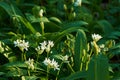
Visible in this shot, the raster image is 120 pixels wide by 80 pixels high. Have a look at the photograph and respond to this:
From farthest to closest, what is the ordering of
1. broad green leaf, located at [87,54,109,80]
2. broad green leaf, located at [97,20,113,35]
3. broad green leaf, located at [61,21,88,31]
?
broad green leaf, located at [97,20,113,35] < broad green leaf, located at [61,21,88,31] < broad green leaf, located at [87,54,109,80]

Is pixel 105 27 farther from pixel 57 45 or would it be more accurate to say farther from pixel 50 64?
pixel 50 64

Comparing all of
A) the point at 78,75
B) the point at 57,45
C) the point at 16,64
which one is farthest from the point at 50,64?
the point at 57,45

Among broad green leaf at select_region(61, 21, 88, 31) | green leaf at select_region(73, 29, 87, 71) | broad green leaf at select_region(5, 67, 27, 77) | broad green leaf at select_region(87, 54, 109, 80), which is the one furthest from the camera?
broad green leaf at select_region(61, 21, 88, 31)

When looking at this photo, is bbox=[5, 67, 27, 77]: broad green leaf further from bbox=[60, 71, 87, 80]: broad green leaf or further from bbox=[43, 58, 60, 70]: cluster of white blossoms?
bbox=[60, 71, 87, 80]: broad green leaf

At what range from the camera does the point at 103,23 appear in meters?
3.82

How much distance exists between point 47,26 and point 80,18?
37 cm

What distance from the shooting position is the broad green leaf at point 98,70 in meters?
2.51

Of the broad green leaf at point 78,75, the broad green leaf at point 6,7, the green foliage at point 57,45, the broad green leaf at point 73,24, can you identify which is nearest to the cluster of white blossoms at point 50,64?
the green foliage at point 57,45

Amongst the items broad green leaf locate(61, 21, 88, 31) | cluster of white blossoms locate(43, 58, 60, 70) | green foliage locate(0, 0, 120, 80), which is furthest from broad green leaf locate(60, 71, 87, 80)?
broad green leaf locate(61, 21, 88, 31)

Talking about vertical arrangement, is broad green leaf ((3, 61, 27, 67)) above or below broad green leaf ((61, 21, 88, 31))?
below

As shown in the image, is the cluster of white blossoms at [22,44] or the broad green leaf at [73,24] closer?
the cluster of white blossoms at [22,44]

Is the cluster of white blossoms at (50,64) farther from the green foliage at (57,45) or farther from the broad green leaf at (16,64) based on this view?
the broad green leaf at (16,64)

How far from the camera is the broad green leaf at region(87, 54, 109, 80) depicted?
2506 millimetres

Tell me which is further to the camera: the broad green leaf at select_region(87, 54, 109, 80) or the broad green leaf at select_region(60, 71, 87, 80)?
the broad green leaf at select_region(60, 71, 87, 80)
